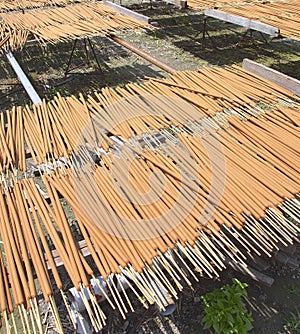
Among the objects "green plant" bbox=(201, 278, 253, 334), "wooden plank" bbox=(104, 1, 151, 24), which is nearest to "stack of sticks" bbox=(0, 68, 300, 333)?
"green plant" bbox=(201, 278, 253, 334)

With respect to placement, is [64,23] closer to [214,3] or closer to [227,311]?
[214,3]

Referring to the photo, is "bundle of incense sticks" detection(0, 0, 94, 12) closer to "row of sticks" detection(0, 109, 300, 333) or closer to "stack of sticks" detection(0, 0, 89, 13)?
"stack of sticks" detection(0, 0, 89, 13)

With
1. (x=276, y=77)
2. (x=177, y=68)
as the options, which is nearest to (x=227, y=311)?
(x=276, y=77)

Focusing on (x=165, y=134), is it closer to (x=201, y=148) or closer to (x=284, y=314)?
(x=201, y=148)

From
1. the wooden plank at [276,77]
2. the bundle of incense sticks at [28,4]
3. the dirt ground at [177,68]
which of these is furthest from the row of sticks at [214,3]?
the wooden plank at [276,77]

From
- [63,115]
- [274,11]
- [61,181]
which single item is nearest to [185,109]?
[63,115]

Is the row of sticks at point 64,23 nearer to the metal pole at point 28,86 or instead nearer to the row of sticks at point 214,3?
the metal pole at point 28,86
